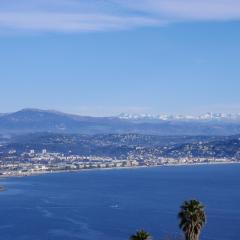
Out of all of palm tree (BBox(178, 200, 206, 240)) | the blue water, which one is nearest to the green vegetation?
palm tree (BBox(178, 200, 206, 240))

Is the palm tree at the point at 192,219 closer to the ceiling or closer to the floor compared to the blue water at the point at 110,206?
closer to the ceiling

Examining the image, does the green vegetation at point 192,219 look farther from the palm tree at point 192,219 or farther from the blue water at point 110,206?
the blue water at point 110,206

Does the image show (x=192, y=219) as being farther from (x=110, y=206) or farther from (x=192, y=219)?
(x=110, y=206)

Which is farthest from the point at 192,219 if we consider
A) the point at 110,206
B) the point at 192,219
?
the point at 110,206

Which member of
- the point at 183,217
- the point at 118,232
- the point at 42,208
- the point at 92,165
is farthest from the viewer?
the point at 92,165

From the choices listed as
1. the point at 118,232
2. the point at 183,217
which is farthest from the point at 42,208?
the point at 183,217

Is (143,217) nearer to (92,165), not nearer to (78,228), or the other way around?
(78,228)

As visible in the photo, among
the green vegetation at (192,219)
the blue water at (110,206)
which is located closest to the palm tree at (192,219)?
the green vegetation at (192,219)

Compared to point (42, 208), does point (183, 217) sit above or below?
above

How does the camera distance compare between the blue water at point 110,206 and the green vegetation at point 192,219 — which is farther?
the blue water at point 110,206
